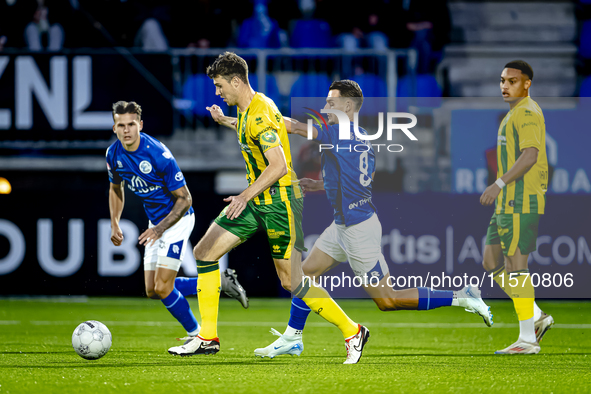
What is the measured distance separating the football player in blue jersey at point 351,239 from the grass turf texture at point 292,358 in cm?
35

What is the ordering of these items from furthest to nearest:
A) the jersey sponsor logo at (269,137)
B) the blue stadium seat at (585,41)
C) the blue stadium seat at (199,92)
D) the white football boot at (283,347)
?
the blue stadium seat at (585,41) → the blue stadium seat at (199,92) → the white football boot at (283,347) → the jersey sponsor logo at (269,137)

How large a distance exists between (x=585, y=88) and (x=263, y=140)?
274 inches

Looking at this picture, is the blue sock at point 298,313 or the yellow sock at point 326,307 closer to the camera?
the yellow sock at point 326,307

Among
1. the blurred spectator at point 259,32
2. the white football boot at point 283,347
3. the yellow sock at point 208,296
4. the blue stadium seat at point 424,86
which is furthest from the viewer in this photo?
the blurred spectator at point 259,32

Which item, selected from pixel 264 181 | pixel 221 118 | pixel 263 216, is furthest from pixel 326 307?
pixel 221 118

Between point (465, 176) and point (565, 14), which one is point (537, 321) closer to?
point (465, 176)

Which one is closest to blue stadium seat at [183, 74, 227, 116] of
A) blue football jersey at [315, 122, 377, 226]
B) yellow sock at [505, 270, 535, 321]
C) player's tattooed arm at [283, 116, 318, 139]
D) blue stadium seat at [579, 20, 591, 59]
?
player's tattooed arm at [283, 116, 318, 139]

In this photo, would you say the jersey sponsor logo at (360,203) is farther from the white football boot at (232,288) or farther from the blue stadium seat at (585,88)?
the blue stadium seat at (585,88)

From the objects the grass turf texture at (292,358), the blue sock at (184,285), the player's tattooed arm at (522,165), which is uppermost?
the player's tattooed arm at (522,165)

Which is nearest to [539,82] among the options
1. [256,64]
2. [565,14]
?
[565,14]

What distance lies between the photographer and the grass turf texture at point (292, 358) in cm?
464

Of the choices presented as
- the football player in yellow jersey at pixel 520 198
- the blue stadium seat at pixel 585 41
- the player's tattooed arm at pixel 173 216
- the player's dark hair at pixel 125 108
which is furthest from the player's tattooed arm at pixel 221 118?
the blue stadium seat at pixel 585 41

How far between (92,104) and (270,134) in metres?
4.92

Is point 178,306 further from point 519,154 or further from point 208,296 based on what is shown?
point 519,154
